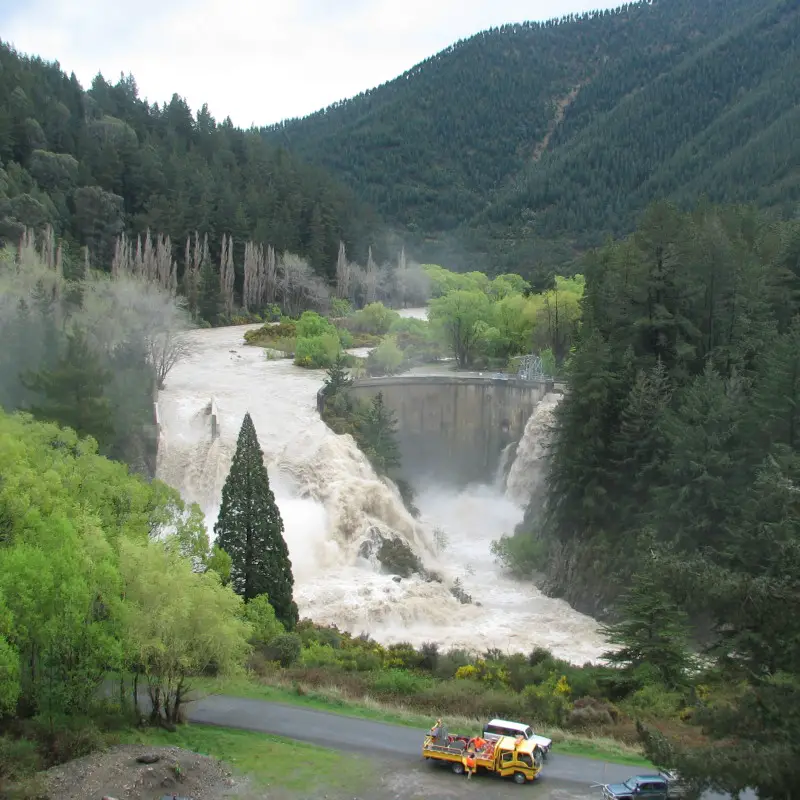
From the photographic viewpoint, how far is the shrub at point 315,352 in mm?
56219

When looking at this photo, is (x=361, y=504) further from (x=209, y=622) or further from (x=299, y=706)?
(x=209, y=622)

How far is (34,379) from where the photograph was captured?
1335 inches

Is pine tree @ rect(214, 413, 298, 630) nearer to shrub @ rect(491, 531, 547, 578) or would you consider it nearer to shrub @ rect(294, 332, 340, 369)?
shrub @ rect(491, 531, 547, 578)

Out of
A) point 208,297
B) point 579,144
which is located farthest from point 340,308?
point 579,144

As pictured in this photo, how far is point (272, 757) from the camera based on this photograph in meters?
17.0

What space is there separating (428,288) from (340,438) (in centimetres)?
5312

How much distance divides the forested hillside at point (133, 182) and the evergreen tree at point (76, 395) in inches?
1518

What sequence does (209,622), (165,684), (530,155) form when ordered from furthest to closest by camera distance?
(530,155), (165,684), (209,622)

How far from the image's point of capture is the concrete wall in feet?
163

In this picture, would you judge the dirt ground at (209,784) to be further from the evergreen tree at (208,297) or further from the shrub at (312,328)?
the evergreen tree at (208,297)

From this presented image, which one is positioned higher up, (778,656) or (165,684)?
(778,656)

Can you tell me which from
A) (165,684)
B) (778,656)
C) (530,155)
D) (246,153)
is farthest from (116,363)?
(530,155)

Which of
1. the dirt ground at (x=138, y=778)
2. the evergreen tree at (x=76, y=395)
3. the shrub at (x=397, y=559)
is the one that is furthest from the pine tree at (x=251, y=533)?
the dirt ground at (x=138, y=778)

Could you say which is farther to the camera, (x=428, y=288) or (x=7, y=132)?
(x=428, y=288)
